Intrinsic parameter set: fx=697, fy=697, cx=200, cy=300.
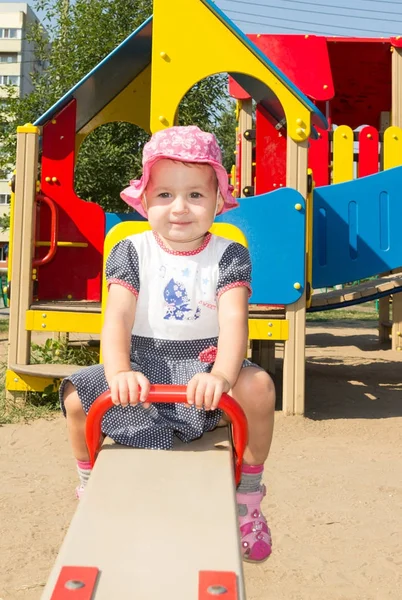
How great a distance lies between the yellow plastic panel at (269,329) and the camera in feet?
14.9

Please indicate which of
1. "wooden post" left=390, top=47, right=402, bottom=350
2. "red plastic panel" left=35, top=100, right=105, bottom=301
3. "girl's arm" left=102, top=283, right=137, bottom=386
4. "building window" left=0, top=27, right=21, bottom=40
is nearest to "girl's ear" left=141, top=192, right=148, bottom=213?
"girl's arm" left=102, top=283, right=137, bottom=386

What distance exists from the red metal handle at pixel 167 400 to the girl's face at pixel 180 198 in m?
→ 0.54

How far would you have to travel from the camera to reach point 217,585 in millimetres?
994

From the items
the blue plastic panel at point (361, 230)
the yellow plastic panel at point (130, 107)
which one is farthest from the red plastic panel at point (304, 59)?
the blue plastic panel at point (361, 230)

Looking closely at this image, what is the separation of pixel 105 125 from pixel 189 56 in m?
6.74

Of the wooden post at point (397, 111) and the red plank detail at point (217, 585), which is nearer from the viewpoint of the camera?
the red plank detail at point (217, 585)

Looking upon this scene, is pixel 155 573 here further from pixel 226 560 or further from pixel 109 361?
pixel 109 361

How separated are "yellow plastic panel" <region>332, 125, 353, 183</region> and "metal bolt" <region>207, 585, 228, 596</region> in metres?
6.22

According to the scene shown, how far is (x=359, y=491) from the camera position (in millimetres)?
3129

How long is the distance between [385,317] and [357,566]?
7.16 m

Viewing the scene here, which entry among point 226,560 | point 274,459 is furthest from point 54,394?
point 226,560

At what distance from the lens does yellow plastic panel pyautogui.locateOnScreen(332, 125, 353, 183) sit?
6.84 meters

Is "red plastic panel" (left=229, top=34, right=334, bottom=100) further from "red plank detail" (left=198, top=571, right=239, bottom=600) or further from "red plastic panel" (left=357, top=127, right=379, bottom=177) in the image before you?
"red plank detail" (left=198, top=571, right=239, bottom=600)

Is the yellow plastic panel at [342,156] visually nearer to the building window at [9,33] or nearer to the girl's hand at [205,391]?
the girl's hand at [205,391]
